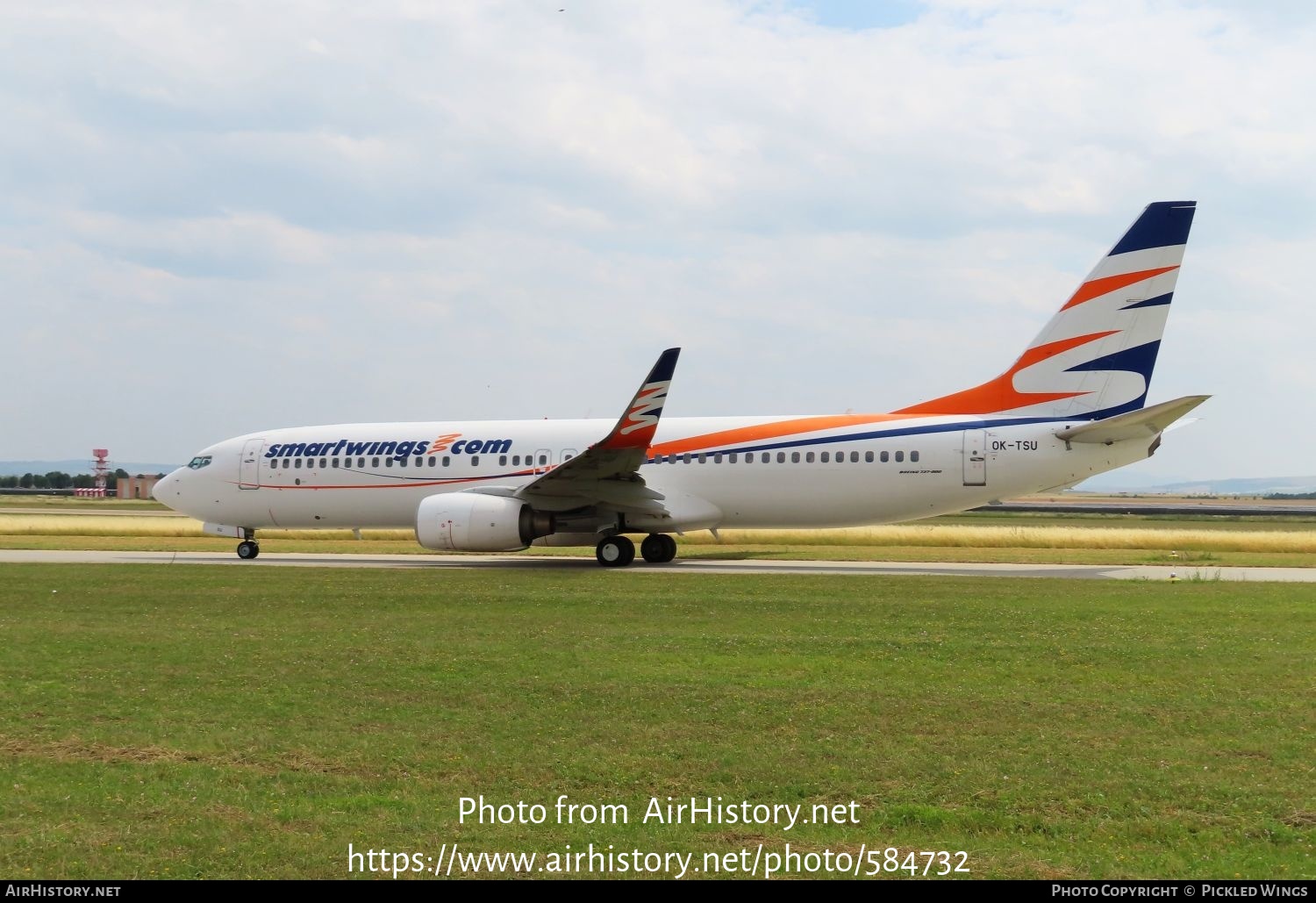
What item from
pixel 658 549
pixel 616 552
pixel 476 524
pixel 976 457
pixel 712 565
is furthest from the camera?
pixel 658 549

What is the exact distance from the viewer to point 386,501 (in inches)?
1054

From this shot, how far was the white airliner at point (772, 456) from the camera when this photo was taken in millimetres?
21797

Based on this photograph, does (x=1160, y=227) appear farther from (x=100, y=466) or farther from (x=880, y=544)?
(x=100, y=466)

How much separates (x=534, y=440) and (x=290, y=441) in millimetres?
6113

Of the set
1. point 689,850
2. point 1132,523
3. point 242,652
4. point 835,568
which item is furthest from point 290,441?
point 1132,523

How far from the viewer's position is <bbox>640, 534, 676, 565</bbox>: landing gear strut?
25.0 metres

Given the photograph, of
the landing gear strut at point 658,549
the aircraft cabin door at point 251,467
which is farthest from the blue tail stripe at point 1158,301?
the aircraft cabin door at point 251,467

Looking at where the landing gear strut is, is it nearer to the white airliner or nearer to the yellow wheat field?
the white airliner

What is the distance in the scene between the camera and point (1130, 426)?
830 inches

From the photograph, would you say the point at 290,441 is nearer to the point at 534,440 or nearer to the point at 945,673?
the point at 534,440

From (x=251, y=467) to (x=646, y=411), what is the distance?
11.4 meters

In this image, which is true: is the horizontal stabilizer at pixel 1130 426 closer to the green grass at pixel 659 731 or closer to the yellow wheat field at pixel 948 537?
the green grass at pixel 659 731

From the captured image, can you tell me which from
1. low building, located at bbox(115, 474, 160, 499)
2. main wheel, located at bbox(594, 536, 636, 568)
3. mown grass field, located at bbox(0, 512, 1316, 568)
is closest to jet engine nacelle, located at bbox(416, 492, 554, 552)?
main wheel, located at bbox(594, 536, 636, 568)

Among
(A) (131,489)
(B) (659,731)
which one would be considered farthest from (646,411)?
(A) (131,489)
